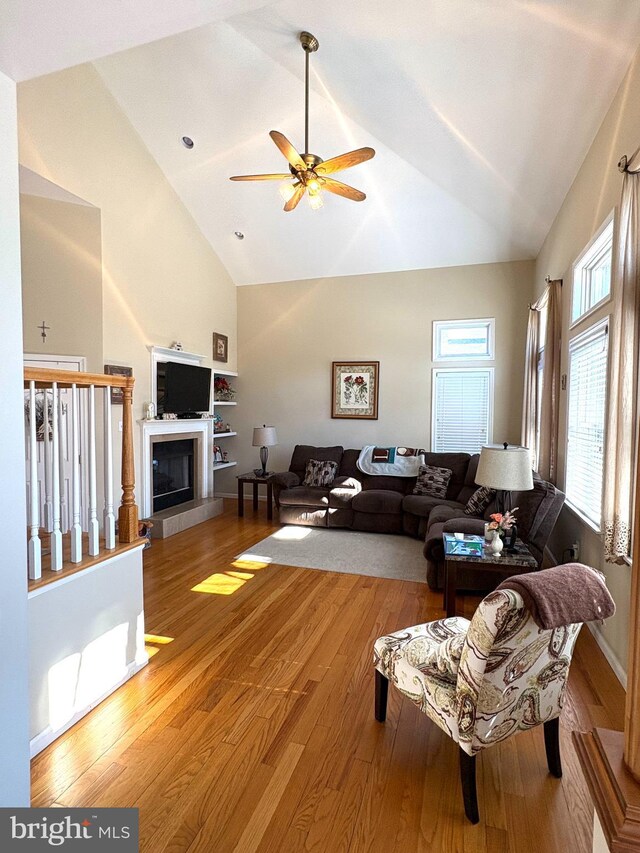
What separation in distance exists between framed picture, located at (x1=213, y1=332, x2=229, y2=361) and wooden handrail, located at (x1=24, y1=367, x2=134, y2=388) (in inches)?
165

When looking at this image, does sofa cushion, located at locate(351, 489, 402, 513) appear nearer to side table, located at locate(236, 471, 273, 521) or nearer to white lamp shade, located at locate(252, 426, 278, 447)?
side table, located at locate(236, 471, 273, 521)

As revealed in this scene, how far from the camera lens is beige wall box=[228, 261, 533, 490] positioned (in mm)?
5887

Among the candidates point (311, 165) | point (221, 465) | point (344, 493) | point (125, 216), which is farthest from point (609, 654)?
point (125, 216)

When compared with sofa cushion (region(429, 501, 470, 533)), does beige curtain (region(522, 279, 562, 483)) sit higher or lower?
higher

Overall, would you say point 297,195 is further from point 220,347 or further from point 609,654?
point 609,654

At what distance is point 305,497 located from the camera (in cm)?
552

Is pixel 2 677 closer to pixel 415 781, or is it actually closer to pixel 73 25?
pixel 415 781

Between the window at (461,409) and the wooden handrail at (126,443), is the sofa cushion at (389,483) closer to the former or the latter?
the window at (461,409)

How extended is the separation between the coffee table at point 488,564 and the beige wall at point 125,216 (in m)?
3.88

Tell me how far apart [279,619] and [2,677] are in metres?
1.91

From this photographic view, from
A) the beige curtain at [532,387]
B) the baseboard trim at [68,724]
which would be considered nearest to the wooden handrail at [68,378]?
the baseboard trim at [68,724]

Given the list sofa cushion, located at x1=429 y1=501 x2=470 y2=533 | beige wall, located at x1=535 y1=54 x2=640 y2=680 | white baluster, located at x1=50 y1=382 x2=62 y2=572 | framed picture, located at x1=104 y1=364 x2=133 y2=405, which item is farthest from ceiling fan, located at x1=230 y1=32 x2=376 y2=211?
sofa cushion, located at x1=429 y1=501 x2=470 y2=533

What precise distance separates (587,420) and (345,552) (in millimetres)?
2645

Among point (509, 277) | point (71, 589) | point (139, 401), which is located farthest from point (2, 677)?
point (509, 277)
